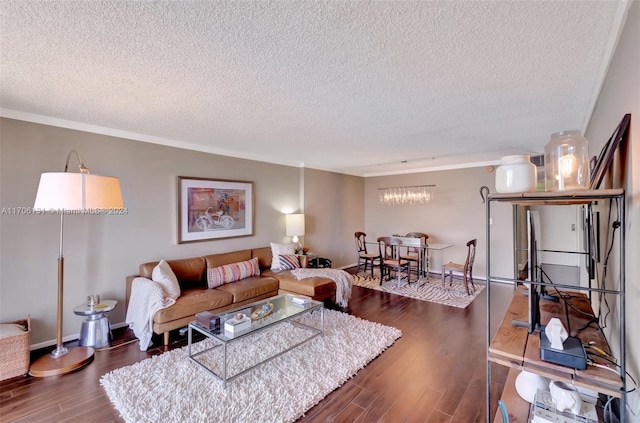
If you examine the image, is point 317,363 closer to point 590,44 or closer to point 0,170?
point 590,44

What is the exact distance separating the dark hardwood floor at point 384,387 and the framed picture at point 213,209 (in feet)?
4.83

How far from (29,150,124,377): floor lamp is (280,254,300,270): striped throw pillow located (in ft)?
8.04

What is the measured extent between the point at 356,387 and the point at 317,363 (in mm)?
429

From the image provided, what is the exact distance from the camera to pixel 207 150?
429 cm

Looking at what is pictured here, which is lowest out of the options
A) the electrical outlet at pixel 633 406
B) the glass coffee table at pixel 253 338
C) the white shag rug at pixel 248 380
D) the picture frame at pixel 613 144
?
the white shag rug at pixel 248 380

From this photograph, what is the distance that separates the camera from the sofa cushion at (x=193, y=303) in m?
2.91

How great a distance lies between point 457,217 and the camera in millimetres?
6023

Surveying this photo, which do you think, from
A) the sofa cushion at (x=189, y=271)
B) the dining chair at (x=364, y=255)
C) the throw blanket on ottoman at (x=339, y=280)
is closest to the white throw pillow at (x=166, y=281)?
the sofa cushion at (x=189, y=271)

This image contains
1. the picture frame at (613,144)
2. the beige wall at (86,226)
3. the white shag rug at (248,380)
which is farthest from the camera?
the beige wall at (86,226)

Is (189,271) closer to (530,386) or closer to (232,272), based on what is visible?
(232,272)

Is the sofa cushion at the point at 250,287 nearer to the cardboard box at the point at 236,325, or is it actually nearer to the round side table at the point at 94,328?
the cardboard box at the point at 236,325

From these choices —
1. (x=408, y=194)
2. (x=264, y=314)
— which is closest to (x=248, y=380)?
(x=264, y=314)

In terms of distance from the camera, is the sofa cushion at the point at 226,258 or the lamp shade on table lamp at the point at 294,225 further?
the lamp shade on table lamp at the point at 294,225

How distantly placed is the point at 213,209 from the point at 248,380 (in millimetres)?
2679
